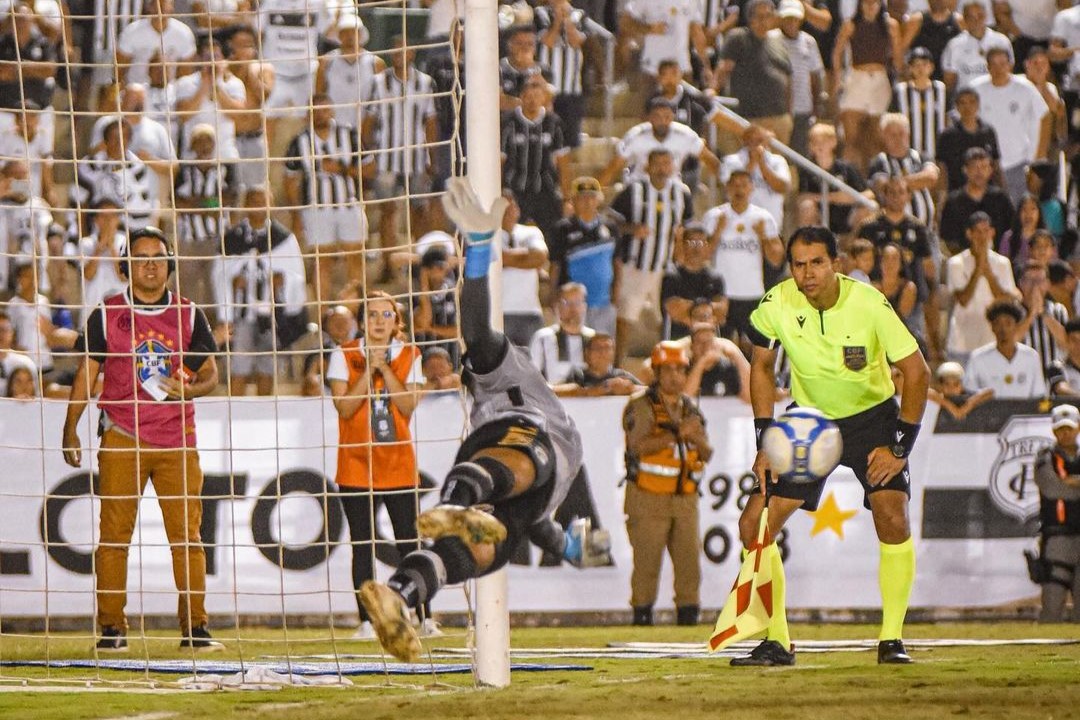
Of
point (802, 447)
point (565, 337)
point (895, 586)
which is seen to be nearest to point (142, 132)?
point (565, 337)

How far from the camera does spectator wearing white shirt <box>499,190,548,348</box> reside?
11938mm

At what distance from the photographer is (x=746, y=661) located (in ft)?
24.4

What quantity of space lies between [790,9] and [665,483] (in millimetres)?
5104

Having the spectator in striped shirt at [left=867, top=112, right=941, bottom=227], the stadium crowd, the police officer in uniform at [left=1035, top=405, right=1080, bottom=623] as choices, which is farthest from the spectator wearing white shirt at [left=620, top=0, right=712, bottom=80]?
the police officer in uniform at [left=1035, top=405, right=1080, bottom=623]

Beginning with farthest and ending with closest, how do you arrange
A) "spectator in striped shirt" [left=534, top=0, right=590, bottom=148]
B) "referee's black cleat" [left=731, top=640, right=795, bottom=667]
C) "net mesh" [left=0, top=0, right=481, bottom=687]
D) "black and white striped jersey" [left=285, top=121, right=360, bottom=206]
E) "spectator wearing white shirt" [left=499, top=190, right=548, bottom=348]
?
"spectator in striped shirt" [left=534, top=0, right=590, bottom=148] < "black and white striped jersey" [left=285, top=121, right=360, bottom=206] < "spectator wearing white shirt" [left=499, top=190, right=548, bottom=348] < "net mesh" [left=0, top=0, right=481, bottom=687] < "referee's black cleat" [left=731, top=640, right=795, bottom=667]

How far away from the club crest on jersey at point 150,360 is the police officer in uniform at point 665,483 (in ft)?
11.2

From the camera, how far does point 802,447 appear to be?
7.03m

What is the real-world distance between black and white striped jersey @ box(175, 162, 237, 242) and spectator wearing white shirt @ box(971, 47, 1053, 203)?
6.17 metres

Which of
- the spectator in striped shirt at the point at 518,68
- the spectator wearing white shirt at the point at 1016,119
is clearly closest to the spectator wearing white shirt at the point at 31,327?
the spectator in striped shirt at the point at 518,68

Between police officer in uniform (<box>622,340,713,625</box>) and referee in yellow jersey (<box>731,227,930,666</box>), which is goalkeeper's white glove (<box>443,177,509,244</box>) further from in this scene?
police officer in uniform (<box>622,340,713,625</box>)

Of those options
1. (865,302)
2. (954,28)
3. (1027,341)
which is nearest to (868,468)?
(865,302)

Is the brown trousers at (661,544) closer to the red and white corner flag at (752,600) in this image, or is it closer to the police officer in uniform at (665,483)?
the police officer in uniform at (665,483)

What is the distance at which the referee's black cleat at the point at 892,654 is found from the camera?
7.26 m

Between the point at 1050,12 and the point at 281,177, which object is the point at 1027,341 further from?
the point at 281,177
